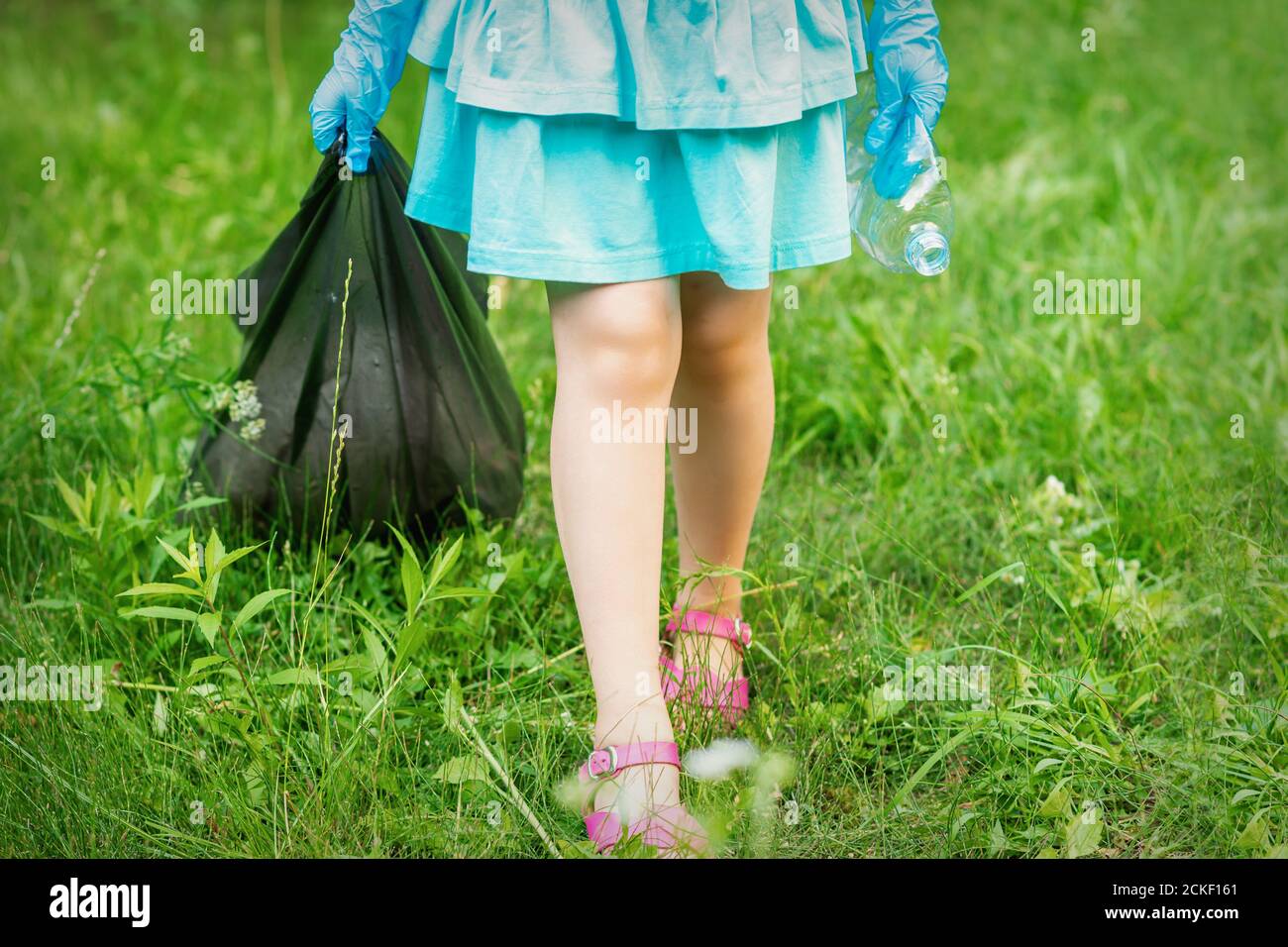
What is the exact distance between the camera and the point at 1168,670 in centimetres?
204

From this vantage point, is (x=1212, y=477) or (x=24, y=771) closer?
(x=24, y=771)

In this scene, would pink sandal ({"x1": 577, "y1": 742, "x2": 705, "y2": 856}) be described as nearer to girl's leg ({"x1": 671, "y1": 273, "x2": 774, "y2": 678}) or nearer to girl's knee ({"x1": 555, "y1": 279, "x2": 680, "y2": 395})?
girl's leg ({"x1": 671, "y1": 273, "x2": 774, "y2": 678})

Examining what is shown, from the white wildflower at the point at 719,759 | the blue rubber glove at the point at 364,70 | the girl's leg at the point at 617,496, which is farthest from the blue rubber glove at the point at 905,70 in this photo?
the white wildflower at the point at 719,759

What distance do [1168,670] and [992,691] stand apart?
0.29 m

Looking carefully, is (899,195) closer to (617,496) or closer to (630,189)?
(630,189)

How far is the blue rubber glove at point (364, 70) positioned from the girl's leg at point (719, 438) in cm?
49

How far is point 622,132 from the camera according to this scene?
1.62m

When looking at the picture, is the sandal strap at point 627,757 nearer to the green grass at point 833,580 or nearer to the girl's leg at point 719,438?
the green grass at point 833,580

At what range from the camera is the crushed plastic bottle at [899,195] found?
1.86 metres

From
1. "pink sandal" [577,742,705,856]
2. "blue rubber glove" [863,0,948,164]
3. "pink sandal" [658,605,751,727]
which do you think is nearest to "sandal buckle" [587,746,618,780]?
"pink sandal" [577,742,705,856]

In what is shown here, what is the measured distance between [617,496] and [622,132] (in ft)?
1.41

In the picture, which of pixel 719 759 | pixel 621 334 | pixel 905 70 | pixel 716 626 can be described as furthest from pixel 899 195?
pixel 719 759
